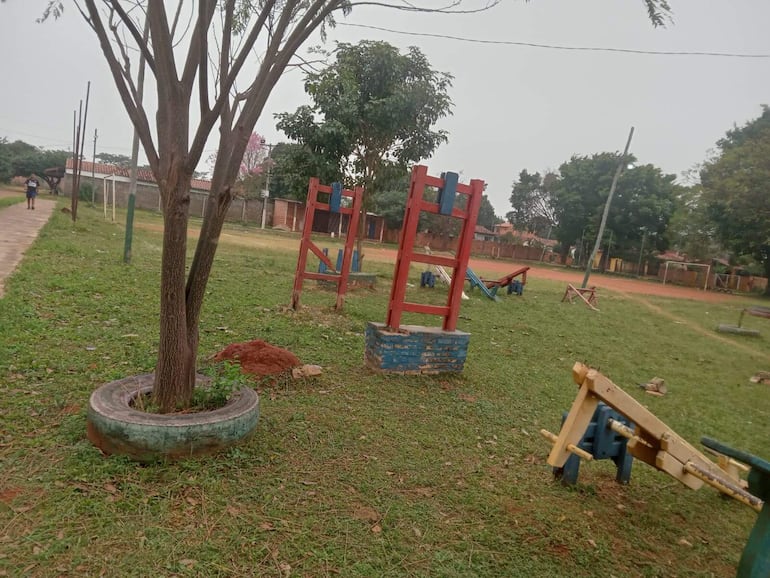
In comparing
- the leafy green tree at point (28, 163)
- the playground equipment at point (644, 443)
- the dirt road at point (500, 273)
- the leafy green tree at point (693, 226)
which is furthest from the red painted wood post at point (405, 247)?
the leafy green tree at point (28, 163)

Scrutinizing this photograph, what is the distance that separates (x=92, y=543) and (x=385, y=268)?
1776cm

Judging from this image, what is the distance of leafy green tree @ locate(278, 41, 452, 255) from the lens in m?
11.9

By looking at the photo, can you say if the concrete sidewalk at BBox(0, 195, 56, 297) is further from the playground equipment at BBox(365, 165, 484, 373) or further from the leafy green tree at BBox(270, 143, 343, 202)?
the leafy green tree at BBox(270, 143, 343, 202)

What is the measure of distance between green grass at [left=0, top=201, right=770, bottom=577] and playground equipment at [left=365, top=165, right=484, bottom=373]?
0.73 feet

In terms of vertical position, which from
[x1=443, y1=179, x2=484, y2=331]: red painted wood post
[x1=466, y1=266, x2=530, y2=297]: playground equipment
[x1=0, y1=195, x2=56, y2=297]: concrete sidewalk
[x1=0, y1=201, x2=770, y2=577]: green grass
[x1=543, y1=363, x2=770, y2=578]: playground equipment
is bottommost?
[x1=0, y1=195, x2=56, y2=297]: concrete sidewalk

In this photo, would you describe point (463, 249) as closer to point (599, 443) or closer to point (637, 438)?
point (599, 443)

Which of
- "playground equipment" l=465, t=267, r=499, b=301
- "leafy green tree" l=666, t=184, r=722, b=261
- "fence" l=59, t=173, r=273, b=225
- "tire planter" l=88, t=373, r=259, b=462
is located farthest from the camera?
"fence" l=59, t=173, r=273, b=225

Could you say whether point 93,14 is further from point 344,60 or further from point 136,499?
point 344,60

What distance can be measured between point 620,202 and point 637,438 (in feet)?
142

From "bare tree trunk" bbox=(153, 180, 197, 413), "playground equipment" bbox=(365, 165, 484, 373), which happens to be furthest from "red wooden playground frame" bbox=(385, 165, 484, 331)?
"bare tree trunk" bbox=(153, 180, 197, 413)

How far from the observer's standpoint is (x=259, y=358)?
4898 millimetres

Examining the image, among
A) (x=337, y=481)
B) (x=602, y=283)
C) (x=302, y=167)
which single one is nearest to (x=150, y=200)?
(x=302, y=167)

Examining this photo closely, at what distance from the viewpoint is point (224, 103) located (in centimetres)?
329

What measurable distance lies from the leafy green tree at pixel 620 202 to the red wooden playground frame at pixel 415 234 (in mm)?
39108
